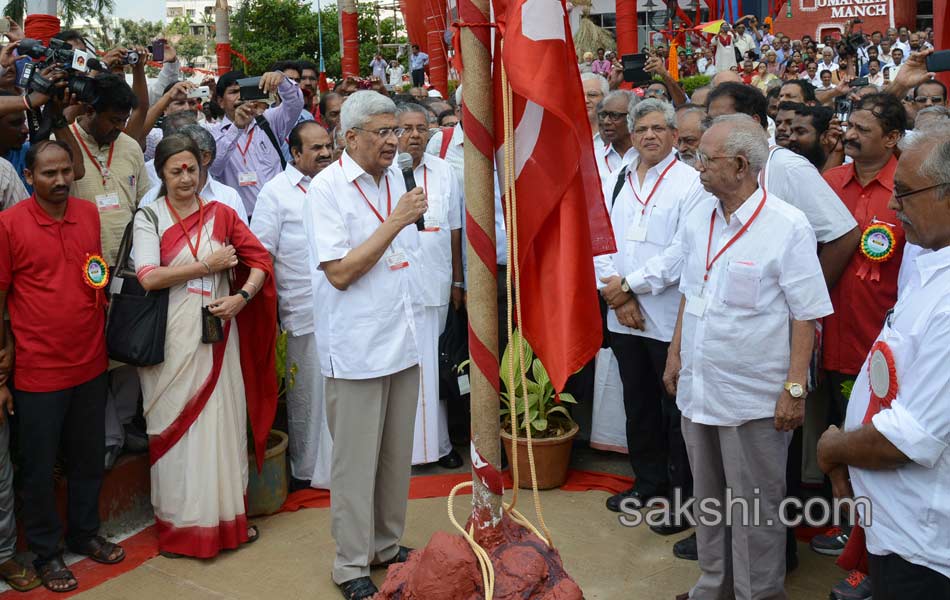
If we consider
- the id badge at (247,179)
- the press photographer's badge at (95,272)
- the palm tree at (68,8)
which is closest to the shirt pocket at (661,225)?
the press photographer's badge at (95,272)

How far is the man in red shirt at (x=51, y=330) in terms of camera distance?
155 inches

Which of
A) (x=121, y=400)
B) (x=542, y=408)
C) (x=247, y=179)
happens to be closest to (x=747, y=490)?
(x=542, y=408)

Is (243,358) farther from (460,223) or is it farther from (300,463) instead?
(460,223)

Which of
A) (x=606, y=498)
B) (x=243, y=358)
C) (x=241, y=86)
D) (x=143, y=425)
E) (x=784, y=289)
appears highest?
(x=241, y=86)

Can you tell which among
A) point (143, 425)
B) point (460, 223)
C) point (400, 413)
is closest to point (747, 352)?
point (400, 413)

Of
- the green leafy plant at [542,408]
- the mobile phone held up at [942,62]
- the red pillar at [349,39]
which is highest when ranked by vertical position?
the red pillar at [349,39]

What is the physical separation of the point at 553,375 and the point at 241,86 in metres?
4.39

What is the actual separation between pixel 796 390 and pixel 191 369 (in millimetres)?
2658

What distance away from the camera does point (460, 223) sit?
5.47 metres

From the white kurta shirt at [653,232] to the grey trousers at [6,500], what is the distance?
9.32 feet

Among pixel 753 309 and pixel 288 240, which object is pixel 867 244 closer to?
pixel 753 309

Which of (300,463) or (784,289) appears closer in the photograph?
(784,289)

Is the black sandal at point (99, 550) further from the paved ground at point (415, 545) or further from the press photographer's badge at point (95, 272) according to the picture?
the press photographer's badge at point (95, 272)


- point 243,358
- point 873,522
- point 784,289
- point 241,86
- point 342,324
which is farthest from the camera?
point 241,86
